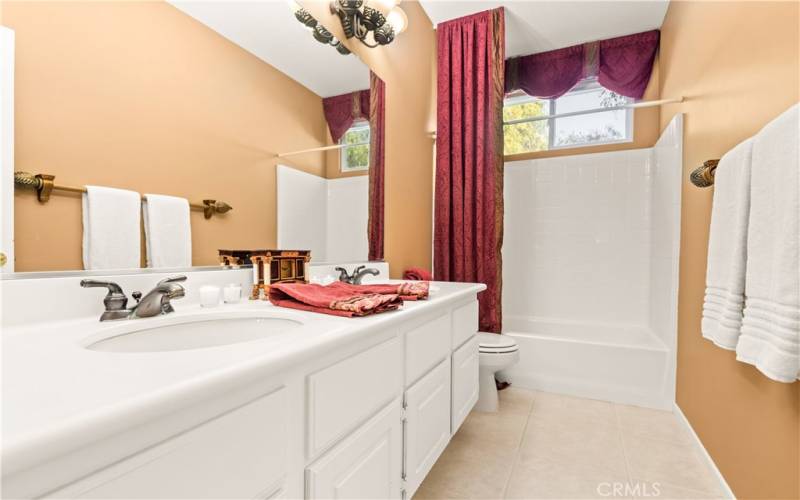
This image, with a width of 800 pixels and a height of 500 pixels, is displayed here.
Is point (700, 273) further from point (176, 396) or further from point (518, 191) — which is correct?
point (176, 396)

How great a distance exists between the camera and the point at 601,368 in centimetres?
235

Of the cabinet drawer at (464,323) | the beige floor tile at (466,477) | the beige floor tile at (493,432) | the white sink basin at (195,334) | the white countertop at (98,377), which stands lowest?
the beige floor tile at (466,477)

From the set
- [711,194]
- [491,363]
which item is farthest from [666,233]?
[491,363]

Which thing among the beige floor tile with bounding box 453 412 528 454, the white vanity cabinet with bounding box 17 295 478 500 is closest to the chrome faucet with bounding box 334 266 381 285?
the white vanity cabinet with bounding box 17 295 478 500

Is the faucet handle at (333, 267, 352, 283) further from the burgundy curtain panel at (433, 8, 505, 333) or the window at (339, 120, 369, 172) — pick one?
the burgundy curtain panel at (433, 8, 505, 333)

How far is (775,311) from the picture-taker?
0.91 metres

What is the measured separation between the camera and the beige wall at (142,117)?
82cm

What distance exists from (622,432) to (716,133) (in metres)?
1.56

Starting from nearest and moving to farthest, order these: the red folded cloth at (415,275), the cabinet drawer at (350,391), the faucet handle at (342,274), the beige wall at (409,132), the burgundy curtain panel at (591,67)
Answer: the cabinet drawer at (350,391) < the faucet handle at (342,274) < the beige wall at (409,132) < the red folded cloth at (415,275) < the burgundy curtain panel at (591,67)

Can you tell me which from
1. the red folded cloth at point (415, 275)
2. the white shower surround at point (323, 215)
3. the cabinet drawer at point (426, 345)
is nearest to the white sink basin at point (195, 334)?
the cabinet drawer at point (426, 345)

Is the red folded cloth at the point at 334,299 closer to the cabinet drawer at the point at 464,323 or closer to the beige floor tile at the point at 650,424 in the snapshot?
the cabinet drawer at the point at 464,323

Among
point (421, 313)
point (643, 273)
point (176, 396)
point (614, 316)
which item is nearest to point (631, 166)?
point (643, 273)

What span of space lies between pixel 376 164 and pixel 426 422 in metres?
1.32

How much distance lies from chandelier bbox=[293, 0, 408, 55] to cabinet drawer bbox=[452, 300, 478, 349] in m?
1.35
